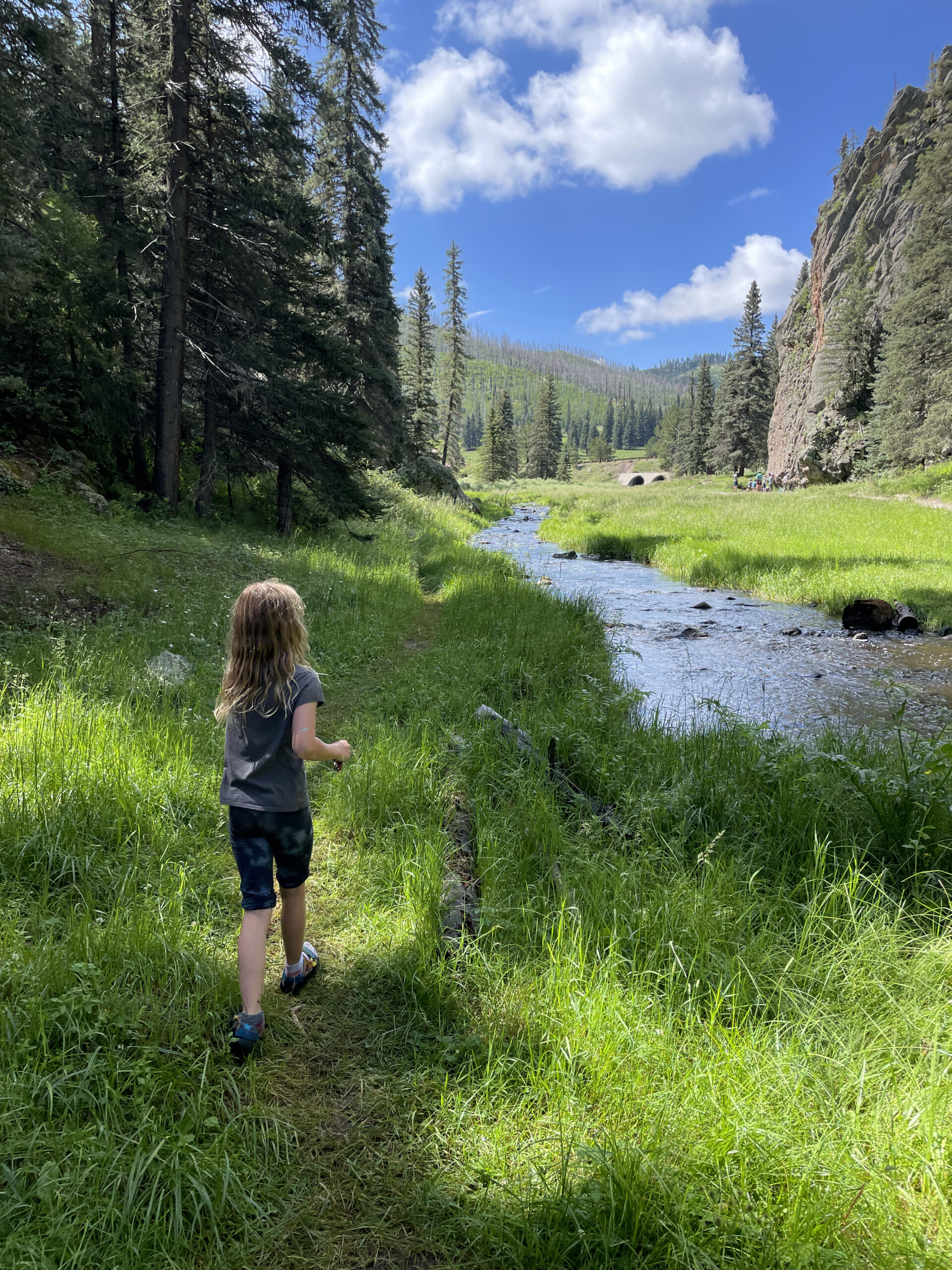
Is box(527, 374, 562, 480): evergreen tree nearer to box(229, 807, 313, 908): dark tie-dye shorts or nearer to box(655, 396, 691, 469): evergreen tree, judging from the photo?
box(655, 396, 691, 469): evergreen tree

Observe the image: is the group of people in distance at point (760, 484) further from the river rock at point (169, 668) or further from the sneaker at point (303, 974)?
the sneaker at point (303, 974)

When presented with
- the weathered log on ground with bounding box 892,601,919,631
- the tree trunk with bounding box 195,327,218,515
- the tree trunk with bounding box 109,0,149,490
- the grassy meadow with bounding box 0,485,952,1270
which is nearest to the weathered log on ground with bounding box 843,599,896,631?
the weathered log on ground with bounding box 892,601,919,631

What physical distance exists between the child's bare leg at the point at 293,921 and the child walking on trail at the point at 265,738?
0.14m

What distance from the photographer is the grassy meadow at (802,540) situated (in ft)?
43.2

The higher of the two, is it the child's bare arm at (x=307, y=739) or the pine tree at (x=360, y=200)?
the pine tree at (x=360, y=200)

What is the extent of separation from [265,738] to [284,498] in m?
12.4

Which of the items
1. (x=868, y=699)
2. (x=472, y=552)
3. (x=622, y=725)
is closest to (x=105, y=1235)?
(x=622, y=725)

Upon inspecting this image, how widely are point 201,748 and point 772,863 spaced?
161 inches

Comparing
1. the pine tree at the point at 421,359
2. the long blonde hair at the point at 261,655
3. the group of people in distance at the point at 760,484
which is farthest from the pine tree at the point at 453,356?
the long blonde hair at the point at 261,655

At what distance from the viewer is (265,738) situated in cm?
266

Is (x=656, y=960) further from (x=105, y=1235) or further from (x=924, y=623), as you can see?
(x=924, y=623)

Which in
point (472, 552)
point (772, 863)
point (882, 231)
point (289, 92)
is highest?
point (882, 231)

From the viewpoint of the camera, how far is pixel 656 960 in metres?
2.82

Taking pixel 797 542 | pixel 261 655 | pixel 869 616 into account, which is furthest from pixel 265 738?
pixel 797 542
